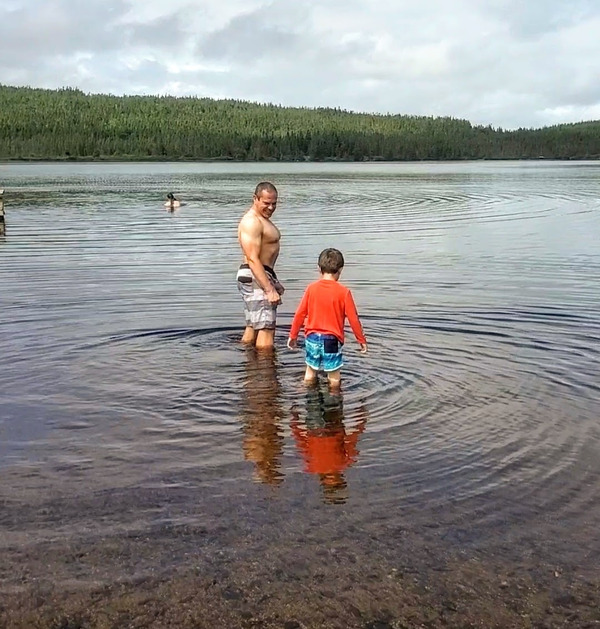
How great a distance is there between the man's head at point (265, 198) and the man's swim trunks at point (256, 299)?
0.80 m

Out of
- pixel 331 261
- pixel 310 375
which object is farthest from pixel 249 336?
pixel 331 261

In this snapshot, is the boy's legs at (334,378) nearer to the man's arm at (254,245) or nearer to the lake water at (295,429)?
the lake water at (295,429)

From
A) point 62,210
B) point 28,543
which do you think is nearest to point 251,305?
point 28,543

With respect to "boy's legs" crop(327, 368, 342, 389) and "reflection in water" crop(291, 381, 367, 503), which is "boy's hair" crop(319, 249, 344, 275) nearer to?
"boy's legs" crop(327, 368, 342, 389)

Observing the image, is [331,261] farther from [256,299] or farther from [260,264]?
[256,299]

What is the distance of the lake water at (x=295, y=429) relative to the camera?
564cm

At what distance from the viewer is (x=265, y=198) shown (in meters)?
10.0

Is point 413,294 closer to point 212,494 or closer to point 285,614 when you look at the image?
point 212,494

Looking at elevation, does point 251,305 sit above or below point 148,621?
above

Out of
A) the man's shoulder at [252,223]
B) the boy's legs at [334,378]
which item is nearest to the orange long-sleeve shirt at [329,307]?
the boy's legs at [334,378]

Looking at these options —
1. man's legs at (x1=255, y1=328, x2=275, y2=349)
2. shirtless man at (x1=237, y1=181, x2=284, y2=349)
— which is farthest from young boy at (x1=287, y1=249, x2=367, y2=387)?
man's legs at (x1=255, y1=328, x2=275, y2=349)

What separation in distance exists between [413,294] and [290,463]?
927 cm

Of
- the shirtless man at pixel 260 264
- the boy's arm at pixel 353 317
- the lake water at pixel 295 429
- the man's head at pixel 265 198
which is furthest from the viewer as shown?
the shirtless man at pixel 260 264

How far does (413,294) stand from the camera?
1592cm
